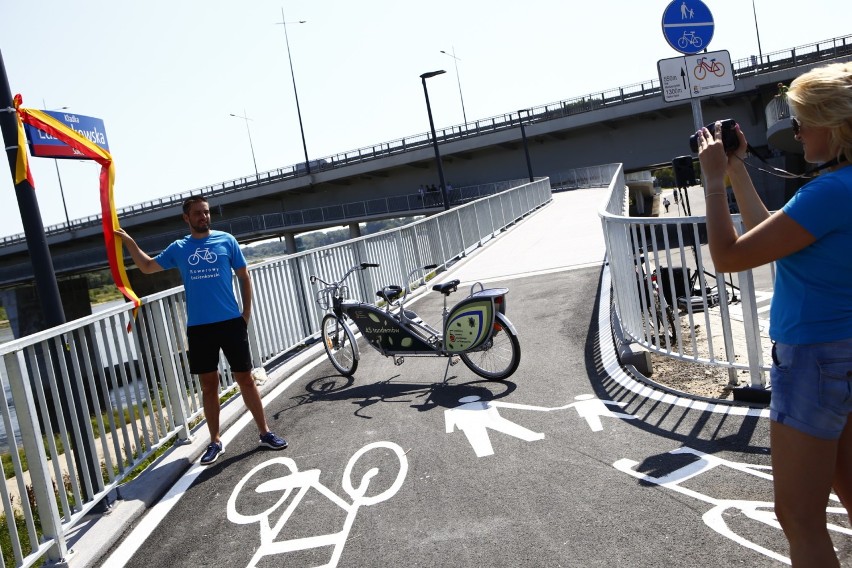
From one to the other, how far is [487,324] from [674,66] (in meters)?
3.04

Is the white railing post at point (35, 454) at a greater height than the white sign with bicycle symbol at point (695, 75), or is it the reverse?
the white sign with bicycle symbol at point (695, 75)

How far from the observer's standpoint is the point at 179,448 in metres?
6.14

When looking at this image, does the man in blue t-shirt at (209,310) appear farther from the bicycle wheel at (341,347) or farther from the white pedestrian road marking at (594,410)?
the white pedestrian road marking at (594,410)

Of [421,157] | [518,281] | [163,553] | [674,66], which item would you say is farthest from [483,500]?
[421,157]

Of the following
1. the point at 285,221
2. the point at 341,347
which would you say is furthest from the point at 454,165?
the point at 341,347

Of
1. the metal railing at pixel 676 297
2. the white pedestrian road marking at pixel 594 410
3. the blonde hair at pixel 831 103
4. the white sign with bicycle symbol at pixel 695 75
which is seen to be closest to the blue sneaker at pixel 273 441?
the white pedestrian road marking at pixel 594 410

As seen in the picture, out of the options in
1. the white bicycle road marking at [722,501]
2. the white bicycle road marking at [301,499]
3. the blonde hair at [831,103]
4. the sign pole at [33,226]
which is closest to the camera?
the blonde hair at [831,103]

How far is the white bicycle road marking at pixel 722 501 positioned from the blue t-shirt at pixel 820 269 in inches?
57.7

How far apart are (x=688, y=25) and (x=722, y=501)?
16.6ft

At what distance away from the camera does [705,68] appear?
738 centimetres

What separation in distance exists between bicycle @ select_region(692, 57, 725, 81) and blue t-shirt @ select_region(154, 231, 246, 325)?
466 cm

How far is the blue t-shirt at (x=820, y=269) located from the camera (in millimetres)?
2135

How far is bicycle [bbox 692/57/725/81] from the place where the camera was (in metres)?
7.36

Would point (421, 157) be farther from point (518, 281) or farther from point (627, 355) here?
point (627, 355)
